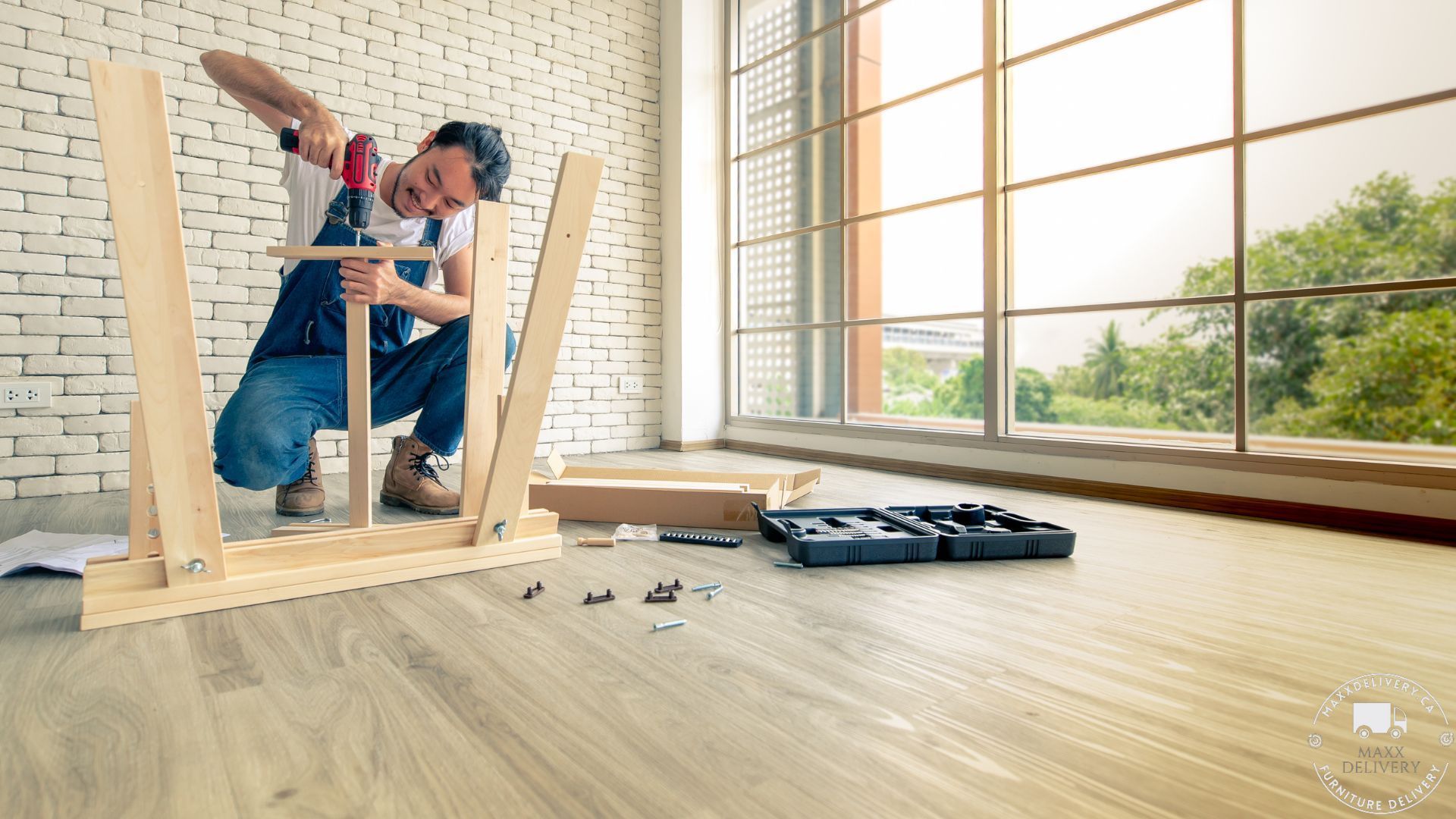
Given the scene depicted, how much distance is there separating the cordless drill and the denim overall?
375 mm

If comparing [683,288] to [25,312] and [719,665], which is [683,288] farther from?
[719,665]

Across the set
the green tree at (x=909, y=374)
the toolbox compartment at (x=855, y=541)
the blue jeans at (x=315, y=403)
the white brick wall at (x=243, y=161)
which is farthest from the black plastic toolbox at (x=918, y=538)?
the green tree at (x=909, y=374)

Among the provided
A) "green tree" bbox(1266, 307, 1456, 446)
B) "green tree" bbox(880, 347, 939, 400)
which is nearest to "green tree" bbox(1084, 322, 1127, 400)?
"green tree" bbox(1266, 307, 1456, 446)

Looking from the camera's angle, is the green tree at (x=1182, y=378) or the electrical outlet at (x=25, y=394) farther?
the green tree at (x=1182, y=378)

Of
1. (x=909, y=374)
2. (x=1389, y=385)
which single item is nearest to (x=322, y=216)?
(x=909, y=374)

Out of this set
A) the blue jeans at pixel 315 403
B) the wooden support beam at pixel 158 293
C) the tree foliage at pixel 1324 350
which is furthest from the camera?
the tree foliage at pixel 1324 350

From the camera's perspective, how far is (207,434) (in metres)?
1.11

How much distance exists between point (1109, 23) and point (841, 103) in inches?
55.2

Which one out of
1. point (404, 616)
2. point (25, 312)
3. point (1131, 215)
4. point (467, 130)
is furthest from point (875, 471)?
point (1131, 215)

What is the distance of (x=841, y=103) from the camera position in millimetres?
3785

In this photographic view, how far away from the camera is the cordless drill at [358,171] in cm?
150

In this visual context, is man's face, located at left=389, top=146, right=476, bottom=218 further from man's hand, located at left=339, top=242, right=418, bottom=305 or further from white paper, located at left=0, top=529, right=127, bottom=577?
white paper, located at left=0, top=529, right=127, bottom=577

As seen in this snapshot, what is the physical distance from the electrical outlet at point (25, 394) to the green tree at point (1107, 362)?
15.2m

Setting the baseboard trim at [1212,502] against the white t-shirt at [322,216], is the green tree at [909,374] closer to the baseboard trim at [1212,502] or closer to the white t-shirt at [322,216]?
the baseboard trim at [1212,502]
